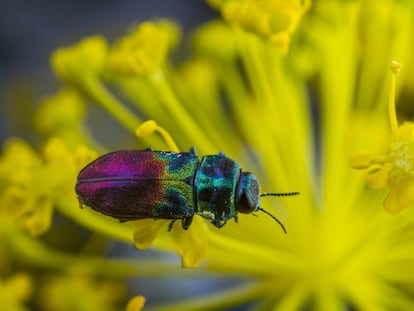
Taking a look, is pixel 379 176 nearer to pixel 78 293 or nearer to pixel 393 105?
pixel 393 105

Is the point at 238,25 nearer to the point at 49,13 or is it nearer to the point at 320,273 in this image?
the point at 320,273

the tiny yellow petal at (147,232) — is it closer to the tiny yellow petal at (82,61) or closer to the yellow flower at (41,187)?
the yellow flower at (41,187)

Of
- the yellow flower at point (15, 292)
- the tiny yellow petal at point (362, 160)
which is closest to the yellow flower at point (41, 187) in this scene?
the yellow flower at point (15, 292)

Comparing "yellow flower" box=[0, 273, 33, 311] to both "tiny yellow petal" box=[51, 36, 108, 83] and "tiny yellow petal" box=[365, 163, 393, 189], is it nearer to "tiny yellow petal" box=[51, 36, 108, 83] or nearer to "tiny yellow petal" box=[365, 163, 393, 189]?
"tiny yellow petal" box=[51, 36, 108, 83]

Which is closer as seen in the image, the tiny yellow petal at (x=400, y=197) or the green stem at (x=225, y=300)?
→ the tiny yellow petal at (x=400, y=197)

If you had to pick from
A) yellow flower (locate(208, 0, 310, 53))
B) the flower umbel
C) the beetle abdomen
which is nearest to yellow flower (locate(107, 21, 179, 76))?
the flower umbel

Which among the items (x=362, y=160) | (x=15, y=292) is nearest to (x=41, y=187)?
(x=15, y=292)

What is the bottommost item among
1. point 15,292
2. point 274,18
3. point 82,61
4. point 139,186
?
point 139,186
